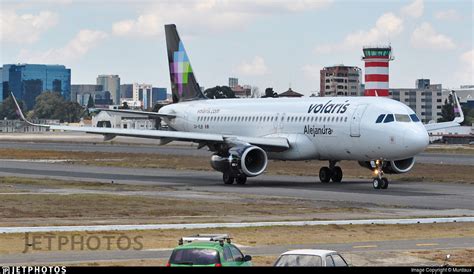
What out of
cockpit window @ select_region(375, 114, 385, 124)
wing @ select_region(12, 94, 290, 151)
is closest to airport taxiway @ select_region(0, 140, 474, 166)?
wing @ select_region(12, 94, 290, 151)

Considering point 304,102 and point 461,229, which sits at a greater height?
point 304,102

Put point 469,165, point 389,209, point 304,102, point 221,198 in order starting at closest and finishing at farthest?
1. point 389,209
2. point 221,198
3. point 304,102
4. point 469,165

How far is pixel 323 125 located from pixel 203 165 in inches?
860

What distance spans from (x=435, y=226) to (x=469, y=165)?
41.0 metres

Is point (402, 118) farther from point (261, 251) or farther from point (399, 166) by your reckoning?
point (261, 251)

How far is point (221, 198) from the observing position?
49.2 meters

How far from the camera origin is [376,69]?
155125 millimetres

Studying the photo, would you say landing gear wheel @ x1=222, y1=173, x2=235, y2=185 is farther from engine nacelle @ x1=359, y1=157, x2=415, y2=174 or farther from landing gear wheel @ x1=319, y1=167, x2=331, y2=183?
engine nacelle @ x1=359, y1=157, x2=415, y2=174

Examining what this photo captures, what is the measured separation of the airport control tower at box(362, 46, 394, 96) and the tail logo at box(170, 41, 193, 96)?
238ft

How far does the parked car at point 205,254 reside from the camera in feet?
74.1

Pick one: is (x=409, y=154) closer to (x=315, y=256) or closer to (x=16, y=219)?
(x=16, y=219)

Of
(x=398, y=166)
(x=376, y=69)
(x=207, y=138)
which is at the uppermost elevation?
(x=376, y=69)

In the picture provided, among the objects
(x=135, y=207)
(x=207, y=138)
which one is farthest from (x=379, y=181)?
(x=135, y=207)

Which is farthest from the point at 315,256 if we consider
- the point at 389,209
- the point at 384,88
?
the point at 384,88
